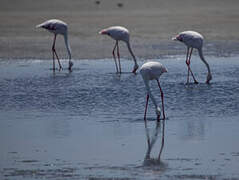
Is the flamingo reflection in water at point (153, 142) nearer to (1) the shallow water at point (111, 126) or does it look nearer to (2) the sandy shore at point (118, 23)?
(1) the shallow water at point (111, 126)

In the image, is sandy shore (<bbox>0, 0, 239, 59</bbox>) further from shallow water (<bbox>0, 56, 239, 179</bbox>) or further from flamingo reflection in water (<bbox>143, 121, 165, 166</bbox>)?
flamingo reflection in water (<bbox>143, 121, 165, 166</bbox>)

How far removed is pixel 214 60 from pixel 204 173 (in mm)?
10162

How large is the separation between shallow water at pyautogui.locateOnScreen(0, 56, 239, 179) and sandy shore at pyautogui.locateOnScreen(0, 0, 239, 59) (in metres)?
3.57

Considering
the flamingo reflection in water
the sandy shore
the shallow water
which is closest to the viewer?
the shallow water

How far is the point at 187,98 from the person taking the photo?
39.5 ft

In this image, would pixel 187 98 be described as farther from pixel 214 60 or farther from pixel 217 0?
pixel 217 0

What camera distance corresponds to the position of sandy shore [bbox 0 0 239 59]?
1941 centimetres

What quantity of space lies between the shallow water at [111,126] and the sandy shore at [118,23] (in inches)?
141

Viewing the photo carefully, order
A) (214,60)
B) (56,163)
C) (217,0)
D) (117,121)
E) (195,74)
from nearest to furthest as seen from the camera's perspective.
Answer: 1. (56,163)
2. (117,121)
3. (195,74)
4. (214,60)
5. (217,0)

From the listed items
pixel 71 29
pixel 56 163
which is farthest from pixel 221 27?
pixel 56 163

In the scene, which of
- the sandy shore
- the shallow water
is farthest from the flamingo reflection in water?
the sandy shore

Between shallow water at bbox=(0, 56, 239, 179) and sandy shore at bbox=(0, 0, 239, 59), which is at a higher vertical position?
shallow water at bbox=(0, 56, 239, 179)

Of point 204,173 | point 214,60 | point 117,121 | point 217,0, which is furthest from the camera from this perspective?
point 217,0

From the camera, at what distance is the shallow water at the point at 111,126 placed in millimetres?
7609
